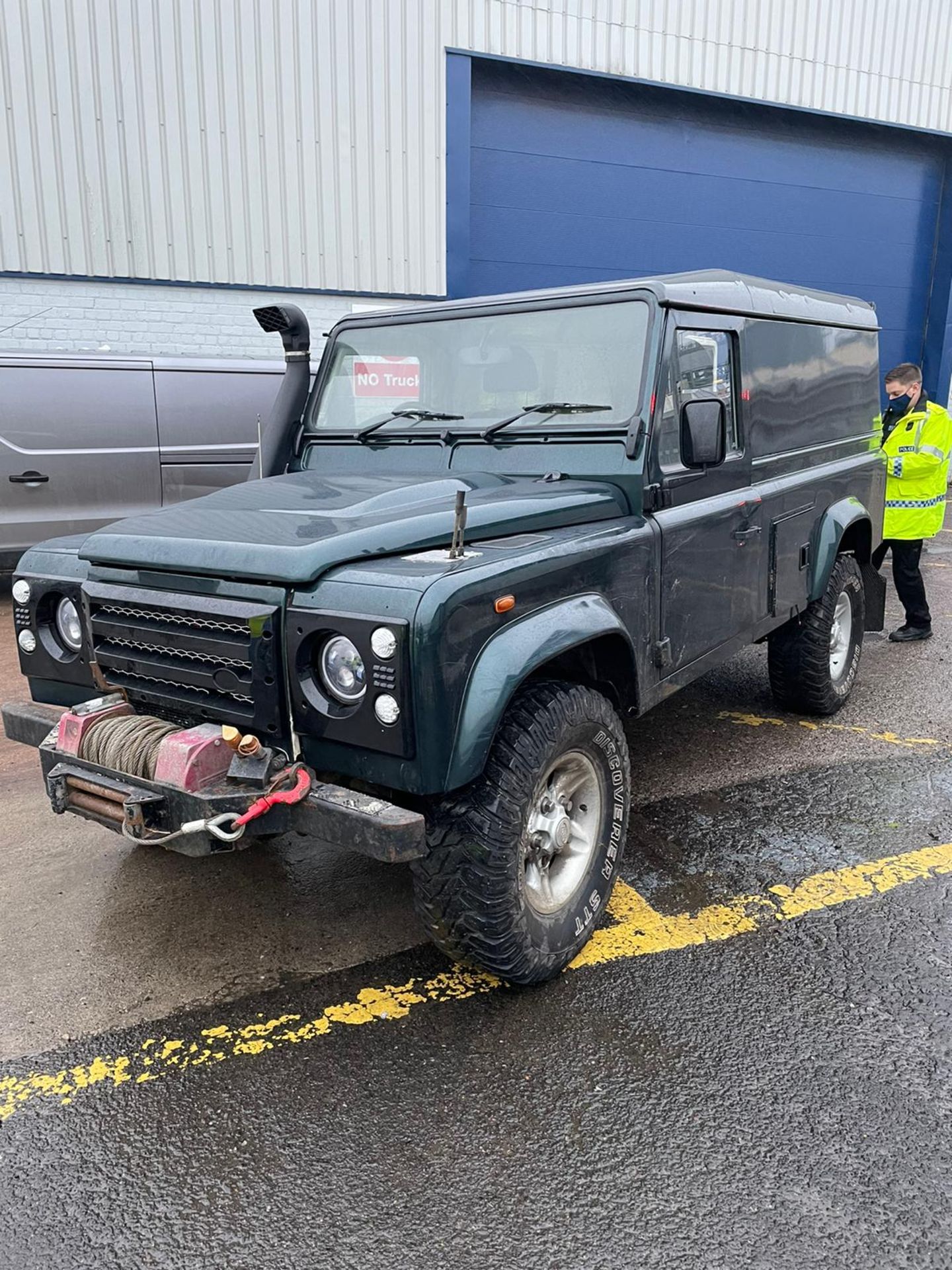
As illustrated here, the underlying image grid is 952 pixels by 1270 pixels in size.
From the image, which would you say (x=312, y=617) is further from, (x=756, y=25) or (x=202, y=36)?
(x=756, y=25)

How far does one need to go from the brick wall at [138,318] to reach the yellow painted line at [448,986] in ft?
25.8

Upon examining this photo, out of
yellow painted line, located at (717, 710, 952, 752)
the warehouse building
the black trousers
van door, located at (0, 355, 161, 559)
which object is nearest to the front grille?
yellow painted line, located at (717, 710, 952, 752)

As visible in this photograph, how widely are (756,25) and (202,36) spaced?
25.9ft

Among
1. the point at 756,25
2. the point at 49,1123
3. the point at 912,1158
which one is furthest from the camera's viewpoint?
the point at 756,25

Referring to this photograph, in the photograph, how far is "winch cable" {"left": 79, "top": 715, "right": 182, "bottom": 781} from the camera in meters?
2.66

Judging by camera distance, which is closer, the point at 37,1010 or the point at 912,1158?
the point at 912,1158

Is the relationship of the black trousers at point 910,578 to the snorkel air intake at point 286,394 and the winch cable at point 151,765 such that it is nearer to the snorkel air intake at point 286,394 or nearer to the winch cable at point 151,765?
the snorkel air intake at point 286,394

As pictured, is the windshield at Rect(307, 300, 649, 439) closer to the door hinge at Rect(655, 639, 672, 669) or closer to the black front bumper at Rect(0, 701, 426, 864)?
the door hinge at Rect(655, 639, 672, 669)

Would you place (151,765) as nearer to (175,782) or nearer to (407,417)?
(175,782)

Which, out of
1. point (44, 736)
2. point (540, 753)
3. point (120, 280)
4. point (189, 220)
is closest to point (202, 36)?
point (189, 220)

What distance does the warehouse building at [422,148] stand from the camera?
31.0 ft

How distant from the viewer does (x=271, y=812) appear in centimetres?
255

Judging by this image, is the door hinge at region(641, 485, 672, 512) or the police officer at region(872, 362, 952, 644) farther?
the police officer at region(872, 362, 952, 644)

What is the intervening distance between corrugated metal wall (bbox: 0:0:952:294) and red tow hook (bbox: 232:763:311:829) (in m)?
8.71
